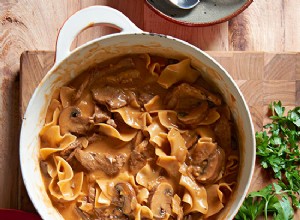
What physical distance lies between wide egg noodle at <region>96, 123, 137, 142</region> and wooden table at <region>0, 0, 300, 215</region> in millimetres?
528

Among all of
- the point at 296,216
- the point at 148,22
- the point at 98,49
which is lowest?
the point at 296,216

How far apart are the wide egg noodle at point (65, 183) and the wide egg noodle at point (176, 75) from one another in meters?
0.64

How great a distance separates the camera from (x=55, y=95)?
9.89ft

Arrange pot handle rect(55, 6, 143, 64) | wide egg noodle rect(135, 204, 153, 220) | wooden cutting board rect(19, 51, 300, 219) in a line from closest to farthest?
pot handle rect(55, 6, 143, 64) → wide egg noodle rect(135, 204, 153, 220) → wooden cutting board rect(19, 51, 300, 219)

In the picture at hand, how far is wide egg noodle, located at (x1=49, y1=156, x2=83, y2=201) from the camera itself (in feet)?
9.65

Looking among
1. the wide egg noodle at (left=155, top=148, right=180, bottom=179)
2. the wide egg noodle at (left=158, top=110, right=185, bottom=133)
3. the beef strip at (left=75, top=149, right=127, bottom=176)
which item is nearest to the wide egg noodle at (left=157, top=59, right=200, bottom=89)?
the wide egg noodle at (left=158, top=110, right=185, bottom=133)

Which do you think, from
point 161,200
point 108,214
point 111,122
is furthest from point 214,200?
point 111,122

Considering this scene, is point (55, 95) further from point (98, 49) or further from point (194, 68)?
point (194, 68)

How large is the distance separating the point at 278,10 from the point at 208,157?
1006mm

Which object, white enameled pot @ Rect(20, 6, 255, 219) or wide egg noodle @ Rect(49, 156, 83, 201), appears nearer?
white enameled pot @ Rect(20, 6, 255, 219)

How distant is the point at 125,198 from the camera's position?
2.93 m

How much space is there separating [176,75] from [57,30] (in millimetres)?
753

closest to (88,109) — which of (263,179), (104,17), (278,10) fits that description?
(104,17)

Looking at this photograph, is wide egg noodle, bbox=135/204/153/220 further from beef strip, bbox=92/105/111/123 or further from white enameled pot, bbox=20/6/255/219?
beef strip, bbox=92/105/111/123
